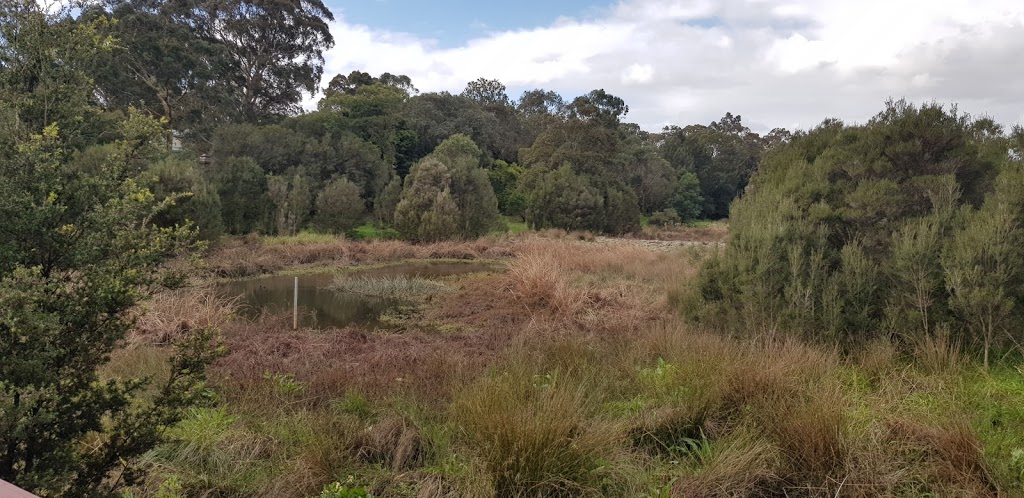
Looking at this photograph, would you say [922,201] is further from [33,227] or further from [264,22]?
[264,22]

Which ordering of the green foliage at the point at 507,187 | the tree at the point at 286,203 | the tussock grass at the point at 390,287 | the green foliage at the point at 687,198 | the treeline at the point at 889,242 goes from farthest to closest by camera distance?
1. the green foliage at the point at 687,198
2. the green foliage at the point at 507,187
3. the tree at the point at 286,203
4. the tussock grass at the point at 390,287
5. the treeline at the point at 889,242

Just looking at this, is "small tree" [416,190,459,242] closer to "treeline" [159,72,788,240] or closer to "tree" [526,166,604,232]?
"treeline" [159,72,788,240]

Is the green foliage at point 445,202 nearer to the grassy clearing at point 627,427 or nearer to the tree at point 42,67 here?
the grassy clearing at point 627,427

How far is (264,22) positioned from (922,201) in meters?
35.7

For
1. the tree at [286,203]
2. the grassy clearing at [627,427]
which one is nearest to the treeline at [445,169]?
the tree at [286,203]

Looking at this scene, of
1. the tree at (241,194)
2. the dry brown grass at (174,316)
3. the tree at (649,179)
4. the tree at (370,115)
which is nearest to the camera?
the dry brown grass at (174,316)

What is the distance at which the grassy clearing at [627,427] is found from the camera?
3.36 m

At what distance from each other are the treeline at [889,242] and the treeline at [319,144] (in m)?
17.8

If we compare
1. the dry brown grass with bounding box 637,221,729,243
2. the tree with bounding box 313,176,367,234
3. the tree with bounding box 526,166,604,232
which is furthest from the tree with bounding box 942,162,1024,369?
the dry brown grass with bounding box 637,221,729,243

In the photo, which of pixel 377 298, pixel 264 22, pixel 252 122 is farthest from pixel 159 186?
pixel 264 22

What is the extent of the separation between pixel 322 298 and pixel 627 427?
1181cm

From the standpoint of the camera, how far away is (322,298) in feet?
47.8

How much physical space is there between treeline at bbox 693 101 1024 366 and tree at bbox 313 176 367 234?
22279 mm

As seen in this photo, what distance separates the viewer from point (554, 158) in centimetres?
3706
